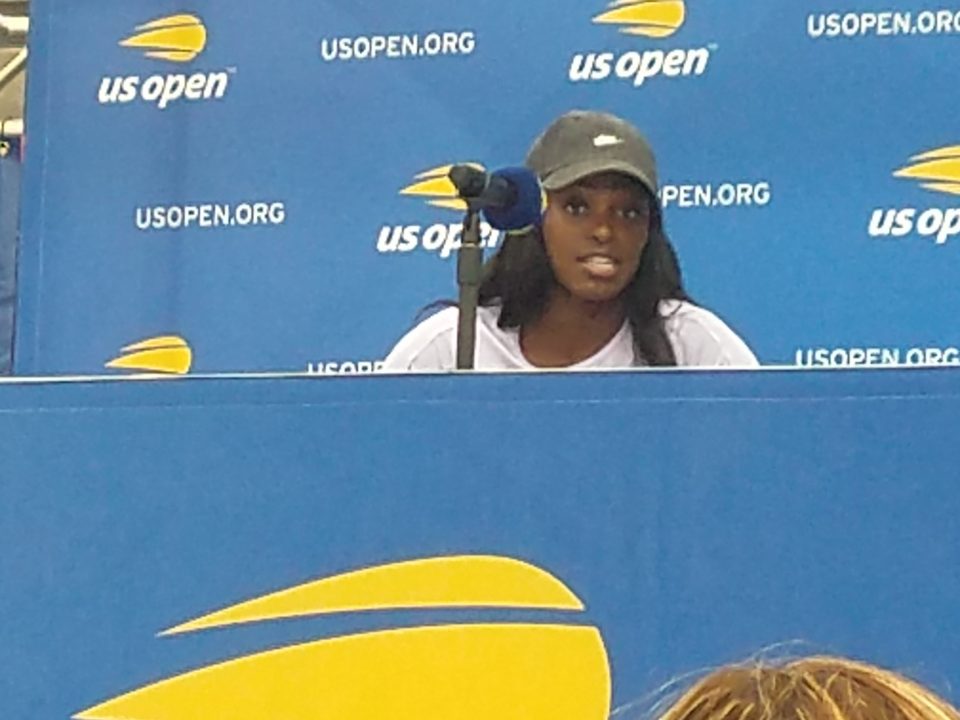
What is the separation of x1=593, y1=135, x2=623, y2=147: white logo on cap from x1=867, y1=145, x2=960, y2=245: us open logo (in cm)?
100

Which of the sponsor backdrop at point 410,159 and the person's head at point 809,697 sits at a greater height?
the sponsor backdrop at point 410,159

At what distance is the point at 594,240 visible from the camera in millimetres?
2148

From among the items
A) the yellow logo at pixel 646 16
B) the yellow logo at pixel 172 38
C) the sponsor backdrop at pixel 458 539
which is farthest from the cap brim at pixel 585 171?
the yellow logo at pixel 172 38

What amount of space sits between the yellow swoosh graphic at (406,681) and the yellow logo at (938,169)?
78.4 inches

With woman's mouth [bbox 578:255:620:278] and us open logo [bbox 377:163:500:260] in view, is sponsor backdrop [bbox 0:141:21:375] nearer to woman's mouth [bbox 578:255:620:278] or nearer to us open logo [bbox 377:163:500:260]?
us open logo [bbox 377:163:500:260]

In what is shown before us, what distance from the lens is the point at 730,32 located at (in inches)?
121

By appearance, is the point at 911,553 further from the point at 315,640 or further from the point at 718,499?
the point at 315,640

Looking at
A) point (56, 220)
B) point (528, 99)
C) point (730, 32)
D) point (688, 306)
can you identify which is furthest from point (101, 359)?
point (688, 306)

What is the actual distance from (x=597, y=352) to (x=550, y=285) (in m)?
0.11

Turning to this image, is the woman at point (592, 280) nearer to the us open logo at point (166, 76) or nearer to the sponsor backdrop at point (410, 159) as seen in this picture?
the sponsor backdrop at point (410, 159)

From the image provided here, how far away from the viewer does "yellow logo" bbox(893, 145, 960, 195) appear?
296 cm

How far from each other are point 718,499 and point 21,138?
2912 millimetres

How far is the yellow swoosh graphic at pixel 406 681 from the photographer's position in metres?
1.17

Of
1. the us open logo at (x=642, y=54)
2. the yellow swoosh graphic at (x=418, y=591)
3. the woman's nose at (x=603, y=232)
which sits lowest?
the yellow swoosh graphic at (x=418, y=591)
